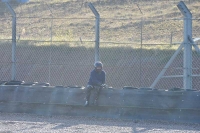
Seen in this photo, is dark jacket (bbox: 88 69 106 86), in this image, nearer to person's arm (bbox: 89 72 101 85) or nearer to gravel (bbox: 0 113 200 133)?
person's arm (bbox: 89 72 101 85)

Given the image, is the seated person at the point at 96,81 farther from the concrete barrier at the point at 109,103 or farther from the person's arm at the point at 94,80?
the concrete barrier at the point at 109,103

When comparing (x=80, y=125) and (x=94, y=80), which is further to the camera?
(x=94, y=80)

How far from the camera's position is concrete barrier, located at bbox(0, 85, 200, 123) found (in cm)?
1372

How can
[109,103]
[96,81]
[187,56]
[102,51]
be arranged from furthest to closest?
[102,51] < [187,56] < [96,81] < [109,103]

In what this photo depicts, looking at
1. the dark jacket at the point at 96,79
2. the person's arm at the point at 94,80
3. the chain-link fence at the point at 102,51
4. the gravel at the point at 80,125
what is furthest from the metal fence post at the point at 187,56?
the person's arm at the point at 94,80

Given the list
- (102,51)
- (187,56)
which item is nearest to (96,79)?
(187,56)

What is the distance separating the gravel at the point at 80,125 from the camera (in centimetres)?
1225

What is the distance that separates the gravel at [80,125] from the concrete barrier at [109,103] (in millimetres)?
186

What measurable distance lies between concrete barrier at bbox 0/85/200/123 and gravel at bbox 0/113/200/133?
186mm

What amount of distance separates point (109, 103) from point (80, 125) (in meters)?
1.41

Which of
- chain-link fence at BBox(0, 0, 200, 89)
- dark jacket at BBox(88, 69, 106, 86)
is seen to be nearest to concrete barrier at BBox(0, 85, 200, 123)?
dark jacket at BBox(88, 69, 106, 86)

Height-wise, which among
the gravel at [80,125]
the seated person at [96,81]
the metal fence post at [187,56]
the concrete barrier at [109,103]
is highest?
the metal fence post at [187,56]

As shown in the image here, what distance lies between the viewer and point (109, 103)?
558 inches

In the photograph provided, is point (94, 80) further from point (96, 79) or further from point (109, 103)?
point (109, 103)
